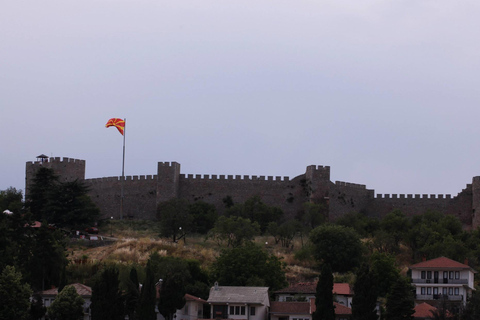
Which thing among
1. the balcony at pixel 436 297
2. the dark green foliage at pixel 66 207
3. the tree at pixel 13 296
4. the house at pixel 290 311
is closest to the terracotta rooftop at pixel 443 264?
the balcony at pixel 436 297

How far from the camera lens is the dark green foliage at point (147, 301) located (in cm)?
4981

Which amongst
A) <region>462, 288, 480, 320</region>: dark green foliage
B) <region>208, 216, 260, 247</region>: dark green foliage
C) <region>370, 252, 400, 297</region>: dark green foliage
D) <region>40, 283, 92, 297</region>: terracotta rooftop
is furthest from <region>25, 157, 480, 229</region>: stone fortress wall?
<region>462, 288, 480, 320</region>: dark green foliage

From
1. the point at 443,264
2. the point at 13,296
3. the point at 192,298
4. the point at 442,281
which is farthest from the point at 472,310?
the point at 13,296

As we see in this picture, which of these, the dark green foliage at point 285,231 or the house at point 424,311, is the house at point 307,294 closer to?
the house at point 424,311

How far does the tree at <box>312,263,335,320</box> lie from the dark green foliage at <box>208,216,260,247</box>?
19.3 metres

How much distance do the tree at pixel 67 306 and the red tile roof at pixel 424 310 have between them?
1696 centimetres

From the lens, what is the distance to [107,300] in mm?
50062

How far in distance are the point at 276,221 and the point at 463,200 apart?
15.5m

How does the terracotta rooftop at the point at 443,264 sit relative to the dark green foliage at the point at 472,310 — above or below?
above

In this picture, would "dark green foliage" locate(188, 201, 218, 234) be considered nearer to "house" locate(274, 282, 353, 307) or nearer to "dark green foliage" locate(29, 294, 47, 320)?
"house" locate(274, 282, 353, 307)

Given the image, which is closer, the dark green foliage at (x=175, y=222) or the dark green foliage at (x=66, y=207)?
the dark green foliage at (x=175, y=222)

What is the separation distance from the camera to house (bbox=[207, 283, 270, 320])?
53.2 metres

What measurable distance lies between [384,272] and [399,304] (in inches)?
400

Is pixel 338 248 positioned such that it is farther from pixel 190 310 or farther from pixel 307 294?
pixel 190 310
